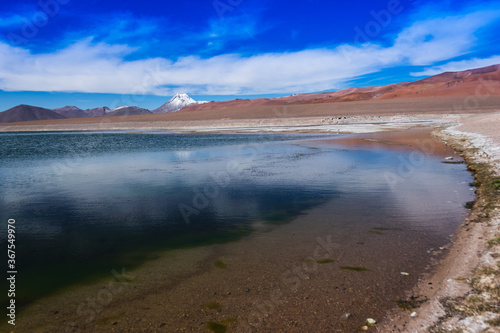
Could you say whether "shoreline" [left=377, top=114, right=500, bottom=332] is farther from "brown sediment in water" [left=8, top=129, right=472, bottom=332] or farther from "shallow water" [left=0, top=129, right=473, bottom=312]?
"shallow water" [left=0, top=129, right=473, bottom=312]

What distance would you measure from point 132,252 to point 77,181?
8.26 meters

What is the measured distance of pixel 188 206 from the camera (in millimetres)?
8430

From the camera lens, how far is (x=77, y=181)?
1230 cm

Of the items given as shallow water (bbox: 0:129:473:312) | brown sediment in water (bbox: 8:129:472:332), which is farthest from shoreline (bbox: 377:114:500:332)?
shallow water (bbox: 0:129:473:312)

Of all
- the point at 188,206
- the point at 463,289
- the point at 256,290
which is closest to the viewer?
the point at 463,289

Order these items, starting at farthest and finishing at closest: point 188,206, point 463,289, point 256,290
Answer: point 188,206
point 256,290
point 463,289

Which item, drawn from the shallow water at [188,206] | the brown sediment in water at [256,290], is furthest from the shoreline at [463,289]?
the shallow water at [188,206]

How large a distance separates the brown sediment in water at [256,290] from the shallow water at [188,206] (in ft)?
1.57

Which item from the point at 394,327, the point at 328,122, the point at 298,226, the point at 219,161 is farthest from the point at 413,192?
the point at 328,122

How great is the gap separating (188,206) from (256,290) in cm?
459

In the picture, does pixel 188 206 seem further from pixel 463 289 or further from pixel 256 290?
pixel 463 289

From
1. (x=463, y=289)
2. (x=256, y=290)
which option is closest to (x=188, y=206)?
(x=256, y=290)

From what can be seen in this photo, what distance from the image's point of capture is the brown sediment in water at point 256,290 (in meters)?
3.63

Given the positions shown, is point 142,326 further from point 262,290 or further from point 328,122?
point 328,122
